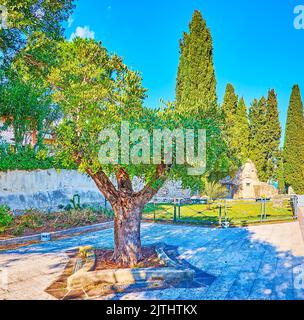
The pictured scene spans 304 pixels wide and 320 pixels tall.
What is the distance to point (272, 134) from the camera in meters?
24.6

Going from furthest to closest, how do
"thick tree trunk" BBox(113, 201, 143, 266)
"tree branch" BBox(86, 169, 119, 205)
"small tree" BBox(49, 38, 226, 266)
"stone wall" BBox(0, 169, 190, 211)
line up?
"stone wall" BBox(0, 169, 190, 211) < "tree branch" BBox(86, 169, 119, 205) < "thick tree trunk" BBox(113, 201, 143, 266) < "small tree" BBox(49, 38, 226, 266)

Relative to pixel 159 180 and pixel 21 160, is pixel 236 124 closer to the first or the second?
pixel 21 160

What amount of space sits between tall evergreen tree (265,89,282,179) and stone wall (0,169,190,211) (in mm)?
15840

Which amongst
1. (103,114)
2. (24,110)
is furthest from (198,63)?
(103,114)

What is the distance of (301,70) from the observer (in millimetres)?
14914

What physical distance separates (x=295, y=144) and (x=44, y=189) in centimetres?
2018

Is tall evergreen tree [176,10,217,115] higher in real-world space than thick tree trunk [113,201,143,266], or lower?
higher

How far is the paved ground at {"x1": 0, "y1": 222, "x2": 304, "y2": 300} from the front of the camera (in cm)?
431

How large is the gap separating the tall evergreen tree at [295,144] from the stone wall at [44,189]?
1543 centimetres

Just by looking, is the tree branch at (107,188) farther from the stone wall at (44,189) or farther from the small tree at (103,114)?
the stone wall at (44,189)

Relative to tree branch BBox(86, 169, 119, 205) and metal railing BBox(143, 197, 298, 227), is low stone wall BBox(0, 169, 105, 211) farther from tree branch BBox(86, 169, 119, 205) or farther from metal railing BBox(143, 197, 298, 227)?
tree branch BBox(86, 169, 119, 205)

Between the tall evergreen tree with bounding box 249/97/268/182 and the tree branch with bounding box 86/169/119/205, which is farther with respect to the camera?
the tall evergreen tree with bounding box 249/97/268/182

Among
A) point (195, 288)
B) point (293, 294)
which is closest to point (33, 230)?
point (195, 288)

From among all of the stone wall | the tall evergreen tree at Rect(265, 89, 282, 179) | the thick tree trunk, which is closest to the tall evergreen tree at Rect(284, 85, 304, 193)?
the tall evergreen tree at Rect(265, 89, 282, 179)
